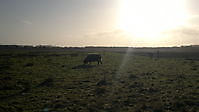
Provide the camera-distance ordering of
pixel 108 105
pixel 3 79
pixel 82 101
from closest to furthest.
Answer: pixel 108 105 → pixel 82 101 → pixel 3 79

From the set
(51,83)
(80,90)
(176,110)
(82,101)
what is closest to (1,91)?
(51,83)

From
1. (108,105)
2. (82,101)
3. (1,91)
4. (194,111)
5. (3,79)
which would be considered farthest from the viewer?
(3,79)

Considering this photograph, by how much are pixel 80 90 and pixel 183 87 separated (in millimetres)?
8310

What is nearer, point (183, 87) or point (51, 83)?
point (183, 87)

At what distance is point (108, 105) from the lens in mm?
15977

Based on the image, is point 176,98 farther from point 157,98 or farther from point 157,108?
point 157,108

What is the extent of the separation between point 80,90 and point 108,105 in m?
5.41

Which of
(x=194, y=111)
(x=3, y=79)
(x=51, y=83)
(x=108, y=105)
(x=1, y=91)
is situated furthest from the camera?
(x=3, y=79)

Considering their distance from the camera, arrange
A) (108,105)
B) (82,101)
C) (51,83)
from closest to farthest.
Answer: (108,105), (82,101), (51,83)

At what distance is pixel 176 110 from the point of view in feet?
48.8

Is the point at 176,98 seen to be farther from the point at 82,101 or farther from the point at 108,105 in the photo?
the point at 82,101

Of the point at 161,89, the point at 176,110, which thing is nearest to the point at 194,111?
the point at 176,110

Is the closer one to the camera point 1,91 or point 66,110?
point 66,110

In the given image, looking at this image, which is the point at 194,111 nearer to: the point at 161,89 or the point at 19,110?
the point at 161,89
